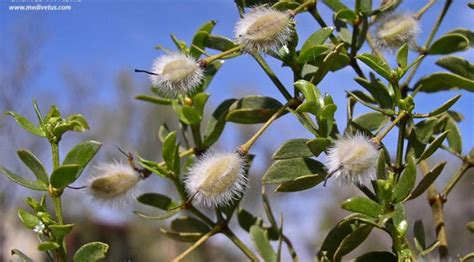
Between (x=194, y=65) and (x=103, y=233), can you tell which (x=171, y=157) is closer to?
(x=194, y=65)

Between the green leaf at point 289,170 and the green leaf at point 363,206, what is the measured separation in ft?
0.25

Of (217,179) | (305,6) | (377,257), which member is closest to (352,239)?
(377,257)

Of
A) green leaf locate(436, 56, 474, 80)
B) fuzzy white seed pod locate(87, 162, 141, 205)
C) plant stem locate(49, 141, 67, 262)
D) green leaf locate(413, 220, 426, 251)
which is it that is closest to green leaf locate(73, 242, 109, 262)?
plant stem locate(49, 141, 67, 262)

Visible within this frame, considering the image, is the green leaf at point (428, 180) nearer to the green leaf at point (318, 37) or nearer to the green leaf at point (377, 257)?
the green leaf at point (377, 257)

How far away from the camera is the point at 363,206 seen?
52 cm

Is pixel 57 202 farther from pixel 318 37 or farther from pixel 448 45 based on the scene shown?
pixel 448 45

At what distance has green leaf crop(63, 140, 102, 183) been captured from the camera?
0.62m

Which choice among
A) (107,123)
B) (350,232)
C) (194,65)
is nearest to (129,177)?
(194,65)

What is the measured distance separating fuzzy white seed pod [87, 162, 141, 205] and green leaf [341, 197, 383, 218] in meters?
0.29

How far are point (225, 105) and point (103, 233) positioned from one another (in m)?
10.2

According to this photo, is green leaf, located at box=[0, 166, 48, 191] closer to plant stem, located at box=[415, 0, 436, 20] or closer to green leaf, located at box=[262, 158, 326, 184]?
green leaf, located at box=[262, 158, 326, 184]

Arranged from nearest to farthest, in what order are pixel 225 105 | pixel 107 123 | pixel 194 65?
pixel 194 65 → pixel 225 105 → pixel 107 123

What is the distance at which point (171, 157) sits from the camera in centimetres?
69

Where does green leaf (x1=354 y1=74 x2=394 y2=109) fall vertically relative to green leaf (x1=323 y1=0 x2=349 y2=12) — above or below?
below
